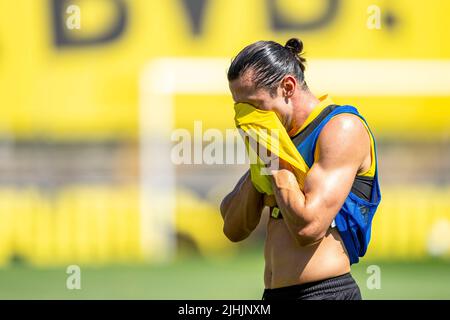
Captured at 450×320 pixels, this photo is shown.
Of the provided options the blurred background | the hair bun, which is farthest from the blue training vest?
the blurred background

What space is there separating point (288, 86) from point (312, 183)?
38 cm

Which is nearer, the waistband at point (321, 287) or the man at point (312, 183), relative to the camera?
the man at point (312, 183)

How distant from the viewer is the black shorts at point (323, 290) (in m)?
3.03

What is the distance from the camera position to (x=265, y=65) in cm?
300

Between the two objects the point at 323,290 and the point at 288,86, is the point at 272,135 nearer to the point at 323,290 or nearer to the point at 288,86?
the point at 288,86

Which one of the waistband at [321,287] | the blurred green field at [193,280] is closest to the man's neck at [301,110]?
the waistband at [321,287]

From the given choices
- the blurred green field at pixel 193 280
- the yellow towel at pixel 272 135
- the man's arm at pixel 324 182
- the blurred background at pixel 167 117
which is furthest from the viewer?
the blurred background at pixel 167 117

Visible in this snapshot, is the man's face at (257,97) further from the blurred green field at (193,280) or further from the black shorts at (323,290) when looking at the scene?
the blurred green field at (193,280)

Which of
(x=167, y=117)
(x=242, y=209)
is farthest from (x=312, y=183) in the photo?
(x=167, y=117)

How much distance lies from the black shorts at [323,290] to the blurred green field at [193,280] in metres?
4.18

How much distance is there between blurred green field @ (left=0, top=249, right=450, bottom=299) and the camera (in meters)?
7.58

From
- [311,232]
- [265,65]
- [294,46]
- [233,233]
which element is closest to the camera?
[311,232]

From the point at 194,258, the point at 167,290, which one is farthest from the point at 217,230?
the point at 167,290
